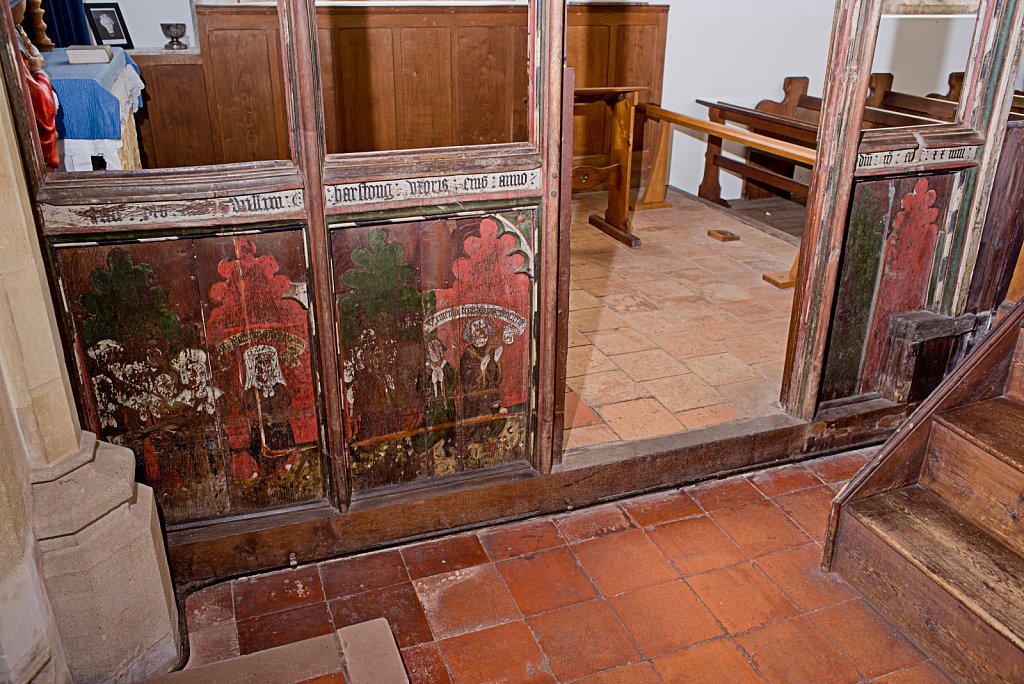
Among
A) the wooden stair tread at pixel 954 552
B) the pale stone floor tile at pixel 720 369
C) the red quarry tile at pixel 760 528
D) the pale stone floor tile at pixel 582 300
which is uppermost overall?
the wooden stair tread at pixel 954 552

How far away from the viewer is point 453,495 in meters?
3.07

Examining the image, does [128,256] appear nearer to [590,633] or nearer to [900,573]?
[590,633]

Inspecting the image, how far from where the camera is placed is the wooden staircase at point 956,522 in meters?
2.46

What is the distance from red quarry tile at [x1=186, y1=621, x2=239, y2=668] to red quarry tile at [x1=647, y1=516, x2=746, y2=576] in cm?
146

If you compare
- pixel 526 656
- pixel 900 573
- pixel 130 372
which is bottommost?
pixel 526 656

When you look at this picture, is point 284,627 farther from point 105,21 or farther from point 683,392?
point 105,21

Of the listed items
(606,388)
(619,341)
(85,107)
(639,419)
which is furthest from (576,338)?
(85,107)

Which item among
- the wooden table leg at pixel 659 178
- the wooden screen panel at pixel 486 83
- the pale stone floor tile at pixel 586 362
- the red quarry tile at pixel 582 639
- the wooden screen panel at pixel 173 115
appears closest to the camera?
the red quarry tile at pixel 582 639

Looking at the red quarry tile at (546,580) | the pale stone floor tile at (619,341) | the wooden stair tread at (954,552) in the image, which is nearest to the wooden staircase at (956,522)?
the wooden stair tread at (954,552)

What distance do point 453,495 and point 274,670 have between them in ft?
2.99

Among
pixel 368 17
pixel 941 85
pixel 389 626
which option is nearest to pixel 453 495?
pixel 389 626

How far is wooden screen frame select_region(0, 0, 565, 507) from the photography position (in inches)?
91.7

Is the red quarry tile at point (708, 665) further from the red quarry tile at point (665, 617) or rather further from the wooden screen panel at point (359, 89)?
the wooden screen panel at point (359, 89)

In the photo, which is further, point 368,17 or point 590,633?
point 368,17
